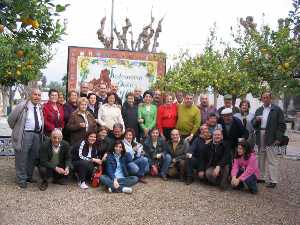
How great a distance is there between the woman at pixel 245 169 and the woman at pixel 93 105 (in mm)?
2819

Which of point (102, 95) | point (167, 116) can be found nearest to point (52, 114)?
point (102, 95)

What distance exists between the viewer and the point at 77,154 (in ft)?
23.6

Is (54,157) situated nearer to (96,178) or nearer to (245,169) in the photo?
(96,178)

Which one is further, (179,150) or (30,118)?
(179,150)

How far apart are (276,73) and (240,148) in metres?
1.96

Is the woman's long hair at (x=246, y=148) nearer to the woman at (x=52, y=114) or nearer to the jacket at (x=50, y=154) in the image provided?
the jacket at (x=50, y=154)

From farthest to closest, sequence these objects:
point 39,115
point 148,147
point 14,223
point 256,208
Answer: point 148,147, point 39,115, point 256,208, point 14,223

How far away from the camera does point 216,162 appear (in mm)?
7469

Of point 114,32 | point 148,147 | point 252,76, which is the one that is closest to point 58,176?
point 148,147

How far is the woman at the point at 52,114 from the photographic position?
7.34 meters

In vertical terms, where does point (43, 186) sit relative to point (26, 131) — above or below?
below

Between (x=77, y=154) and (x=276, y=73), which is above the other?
(x=276, y=73)

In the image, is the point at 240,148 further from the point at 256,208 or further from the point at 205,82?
the point at 205,82

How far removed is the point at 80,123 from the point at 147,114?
60.7 inches
